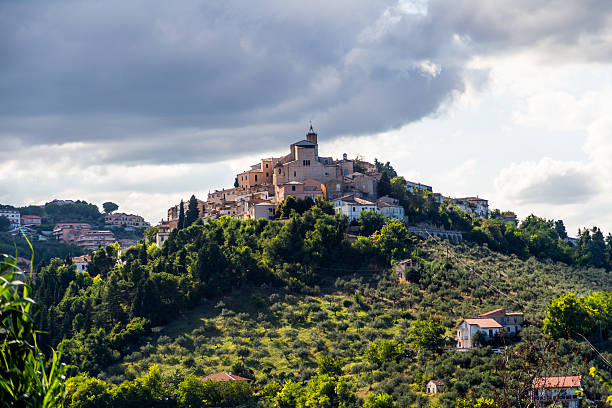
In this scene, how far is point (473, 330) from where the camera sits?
243 feet

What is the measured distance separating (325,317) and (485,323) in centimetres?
1959

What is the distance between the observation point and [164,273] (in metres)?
93.9

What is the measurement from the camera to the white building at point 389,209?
352ft

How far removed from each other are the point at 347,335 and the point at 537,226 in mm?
68393

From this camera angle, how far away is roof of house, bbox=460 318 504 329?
74.2m

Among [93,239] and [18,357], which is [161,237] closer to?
[93,239]

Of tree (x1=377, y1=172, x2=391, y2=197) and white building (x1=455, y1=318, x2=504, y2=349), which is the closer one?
white building (x1=455, y1=318, x2=504, y2=349)

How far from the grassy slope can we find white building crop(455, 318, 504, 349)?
306 centimetres

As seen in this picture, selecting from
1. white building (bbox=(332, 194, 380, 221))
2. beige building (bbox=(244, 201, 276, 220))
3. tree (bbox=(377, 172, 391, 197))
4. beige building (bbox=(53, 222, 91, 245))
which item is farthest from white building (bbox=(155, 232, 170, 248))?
beige building (bbox=(53, 222, 91, 245))

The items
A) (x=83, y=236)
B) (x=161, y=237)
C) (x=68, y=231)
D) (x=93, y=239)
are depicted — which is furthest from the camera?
(x=68, y=231)

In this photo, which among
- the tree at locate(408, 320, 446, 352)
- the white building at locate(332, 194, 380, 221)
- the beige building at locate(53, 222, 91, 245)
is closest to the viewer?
the tree at locate(408, 320, 446, 352)

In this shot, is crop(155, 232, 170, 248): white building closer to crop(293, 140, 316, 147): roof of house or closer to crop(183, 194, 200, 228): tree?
crop(183, 194, 200, 228): tree

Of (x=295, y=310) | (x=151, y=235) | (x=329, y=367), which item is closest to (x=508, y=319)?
(x=329, y=367)

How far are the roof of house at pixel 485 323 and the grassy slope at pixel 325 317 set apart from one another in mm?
3363
